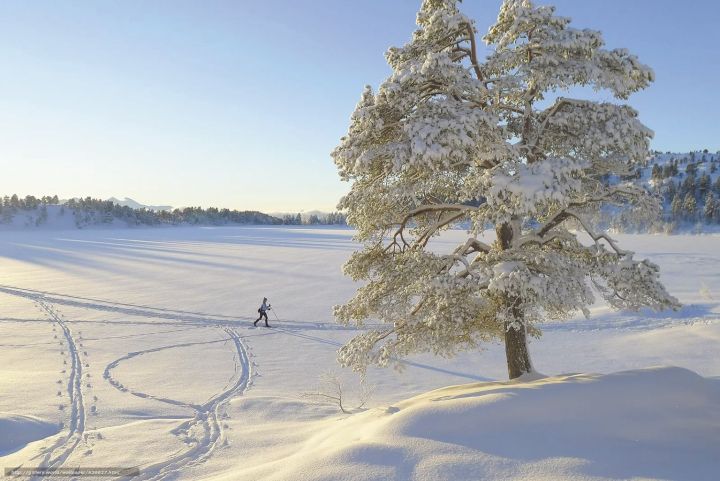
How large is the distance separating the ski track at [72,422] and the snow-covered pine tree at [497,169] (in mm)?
5313

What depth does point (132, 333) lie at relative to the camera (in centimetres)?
1920

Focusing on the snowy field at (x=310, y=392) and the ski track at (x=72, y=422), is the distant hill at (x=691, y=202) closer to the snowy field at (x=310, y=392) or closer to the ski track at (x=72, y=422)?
the snowy field at (x=310, y=392)

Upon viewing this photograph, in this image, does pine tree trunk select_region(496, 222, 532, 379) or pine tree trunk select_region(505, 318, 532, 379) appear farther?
Answer: pine tree trunk select_region(505, 318, 532, 379)

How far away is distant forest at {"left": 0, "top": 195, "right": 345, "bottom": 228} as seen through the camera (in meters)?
115

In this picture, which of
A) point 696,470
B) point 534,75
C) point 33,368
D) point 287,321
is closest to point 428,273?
point 534,75

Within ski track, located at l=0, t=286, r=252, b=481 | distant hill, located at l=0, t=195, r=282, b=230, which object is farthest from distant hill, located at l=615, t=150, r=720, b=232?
distant hill, located at l=0, t=195, r=282, b=230

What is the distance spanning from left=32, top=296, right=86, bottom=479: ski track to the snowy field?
5 cm

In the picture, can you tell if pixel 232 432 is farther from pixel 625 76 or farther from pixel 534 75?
pixel 625 76

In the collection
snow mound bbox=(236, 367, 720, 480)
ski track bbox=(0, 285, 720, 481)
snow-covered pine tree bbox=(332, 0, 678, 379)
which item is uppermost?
snow-covered pine tree bbox=(332, 0, 678, 379)

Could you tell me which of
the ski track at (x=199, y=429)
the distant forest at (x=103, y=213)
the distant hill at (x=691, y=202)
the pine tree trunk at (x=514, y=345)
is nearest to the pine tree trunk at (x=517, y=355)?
the pine tree trunk at (x=514, y=345)

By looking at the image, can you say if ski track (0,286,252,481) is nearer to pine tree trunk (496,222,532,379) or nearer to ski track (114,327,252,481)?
ski track (114,327,252,481)

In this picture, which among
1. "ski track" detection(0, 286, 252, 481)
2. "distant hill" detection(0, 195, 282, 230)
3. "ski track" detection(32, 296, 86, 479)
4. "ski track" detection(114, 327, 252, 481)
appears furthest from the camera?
"distant hill" detection(0, 195, 282, 230)

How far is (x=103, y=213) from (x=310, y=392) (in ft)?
438

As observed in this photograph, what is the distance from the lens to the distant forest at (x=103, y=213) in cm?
11456
